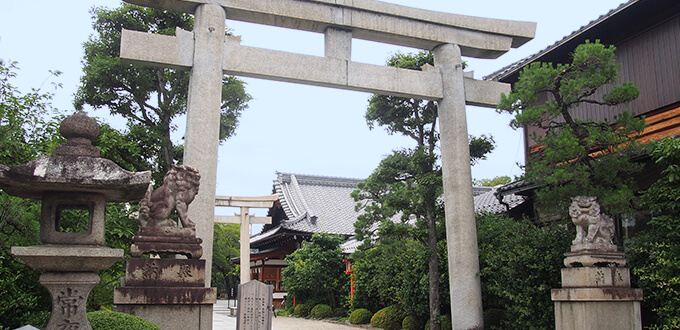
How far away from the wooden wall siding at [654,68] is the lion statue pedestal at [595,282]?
3271 millimetres

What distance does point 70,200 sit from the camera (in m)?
5.23

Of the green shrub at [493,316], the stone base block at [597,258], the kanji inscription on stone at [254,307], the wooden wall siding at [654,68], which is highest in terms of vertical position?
the wooden wall siding at [654,68]

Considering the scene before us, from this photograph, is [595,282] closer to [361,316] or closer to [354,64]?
[354,64]

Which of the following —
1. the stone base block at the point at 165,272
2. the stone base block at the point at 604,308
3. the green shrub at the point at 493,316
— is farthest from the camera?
the green shrub at the point at 493,316

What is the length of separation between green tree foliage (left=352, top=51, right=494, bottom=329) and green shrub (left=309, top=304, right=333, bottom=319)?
8.69 m

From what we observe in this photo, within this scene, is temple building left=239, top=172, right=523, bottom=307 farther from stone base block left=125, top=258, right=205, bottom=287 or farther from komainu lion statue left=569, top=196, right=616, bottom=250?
stone base block left=125, top=258, right=205, bottom=287

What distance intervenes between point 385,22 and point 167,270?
6.51 m

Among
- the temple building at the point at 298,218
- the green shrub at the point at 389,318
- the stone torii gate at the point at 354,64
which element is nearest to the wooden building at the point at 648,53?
the stone torii gate at the point at 354,64

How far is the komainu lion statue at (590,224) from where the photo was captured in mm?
8180

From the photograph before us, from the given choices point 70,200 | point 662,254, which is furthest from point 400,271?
point 70,200

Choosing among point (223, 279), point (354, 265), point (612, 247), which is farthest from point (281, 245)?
point (223, 279)

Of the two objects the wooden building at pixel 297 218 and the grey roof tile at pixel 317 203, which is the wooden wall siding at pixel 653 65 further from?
the grey roof tile at pixel 317 203

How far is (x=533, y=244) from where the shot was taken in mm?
9734

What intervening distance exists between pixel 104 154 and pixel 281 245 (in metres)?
16.3
